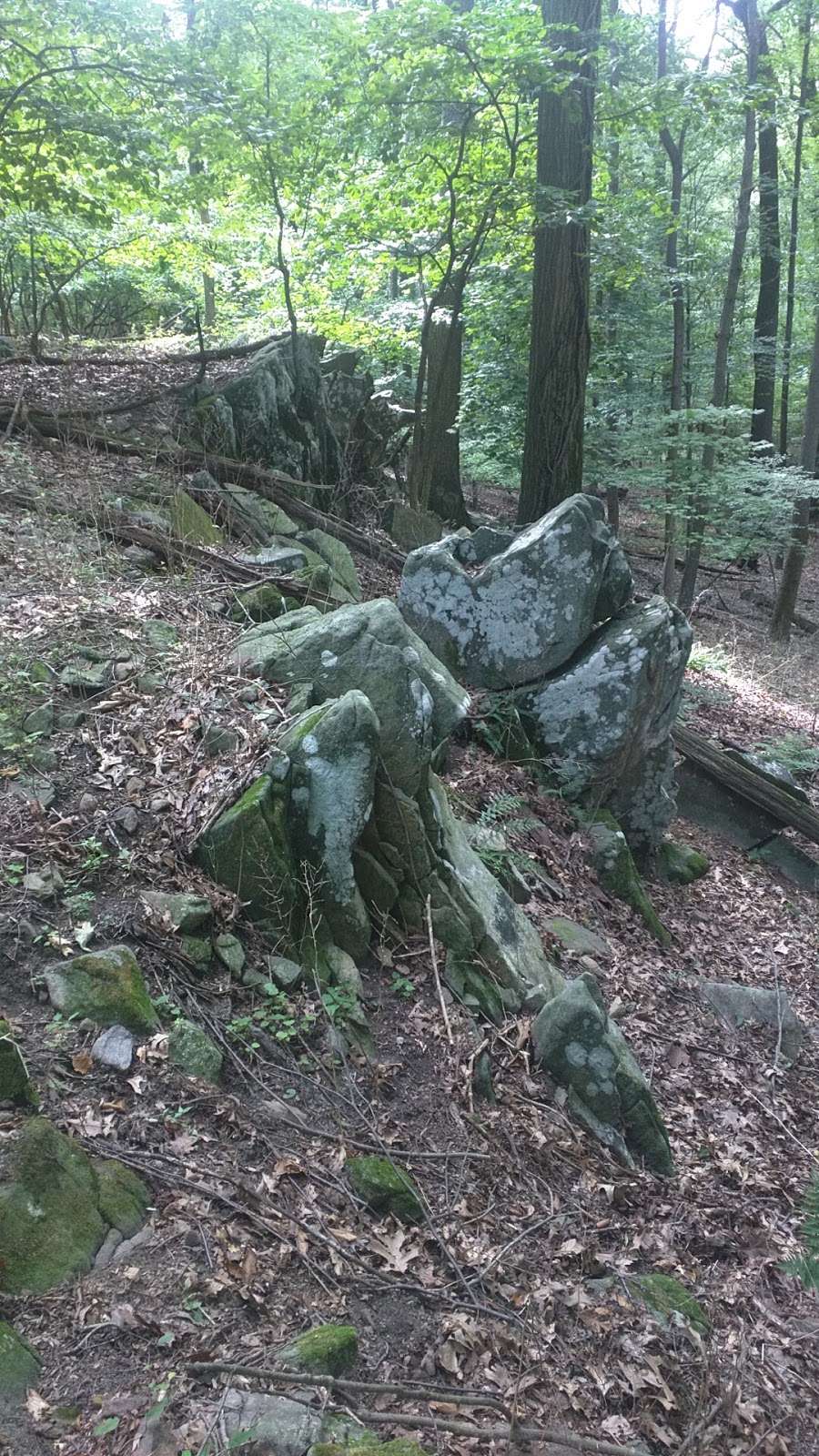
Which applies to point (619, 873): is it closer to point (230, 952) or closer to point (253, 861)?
point (253, 861)

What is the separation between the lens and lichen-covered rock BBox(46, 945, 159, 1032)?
3.24m

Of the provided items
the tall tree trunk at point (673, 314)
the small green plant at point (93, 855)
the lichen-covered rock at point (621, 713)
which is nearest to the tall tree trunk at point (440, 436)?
the tall tree trunk at point (673, 314)

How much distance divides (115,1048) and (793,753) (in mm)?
8120

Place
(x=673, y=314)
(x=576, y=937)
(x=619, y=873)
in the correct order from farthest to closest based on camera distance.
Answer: (x=673, y=314) → (x=619, y=873) → (x=576, y=937)

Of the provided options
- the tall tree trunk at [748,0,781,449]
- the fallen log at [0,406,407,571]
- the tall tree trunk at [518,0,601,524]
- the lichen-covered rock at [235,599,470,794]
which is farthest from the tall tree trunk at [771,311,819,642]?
the lichen-covered rock at [235,599,470,794]

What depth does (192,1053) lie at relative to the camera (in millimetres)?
3305

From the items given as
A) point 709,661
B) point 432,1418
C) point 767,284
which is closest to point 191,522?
point 432,1418

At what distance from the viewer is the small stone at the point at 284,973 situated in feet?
12.6

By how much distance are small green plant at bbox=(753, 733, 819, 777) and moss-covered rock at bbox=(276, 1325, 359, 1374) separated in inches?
308

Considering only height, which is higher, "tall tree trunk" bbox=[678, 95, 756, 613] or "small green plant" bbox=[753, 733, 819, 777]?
"tall tree trunk" bbox=[678, 95, 756, 613]

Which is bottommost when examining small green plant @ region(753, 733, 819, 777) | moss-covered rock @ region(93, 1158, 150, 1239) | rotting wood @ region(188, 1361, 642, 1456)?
small green plant @ region(753, 733, 819, 777)

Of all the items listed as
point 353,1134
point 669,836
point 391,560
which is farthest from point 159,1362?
point 391,560

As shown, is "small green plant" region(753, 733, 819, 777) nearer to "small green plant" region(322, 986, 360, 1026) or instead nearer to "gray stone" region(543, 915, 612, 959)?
"gray stone" region(543, 915, 612, 959)

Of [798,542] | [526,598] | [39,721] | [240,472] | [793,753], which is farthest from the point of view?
[798,542]
